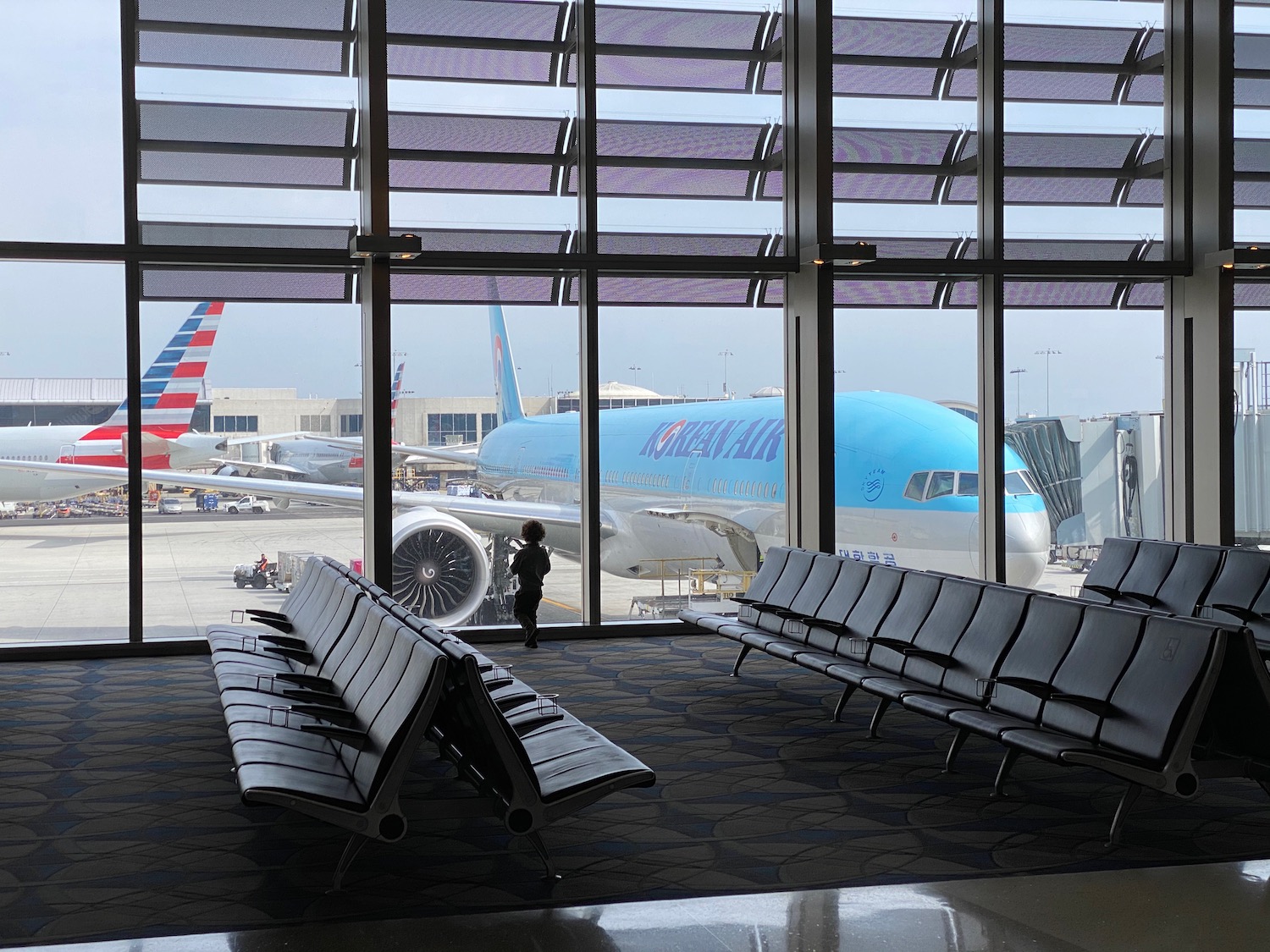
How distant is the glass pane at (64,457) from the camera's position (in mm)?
8812

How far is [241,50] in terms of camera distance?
30.0 ft

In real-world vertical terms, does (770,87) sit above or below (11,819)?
above

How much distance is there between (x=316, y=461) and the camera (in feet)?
30.9

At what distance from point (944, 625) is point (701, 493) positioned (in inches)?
170

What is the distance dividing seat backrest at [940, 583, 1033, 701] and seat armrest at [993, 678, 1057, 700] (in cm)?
36

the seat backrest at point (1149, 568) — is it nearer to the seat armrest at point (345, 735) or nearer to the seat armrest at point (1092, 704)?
the seat armrest at point (1092, 704)

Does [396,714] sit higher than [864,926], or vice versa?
[396,714]

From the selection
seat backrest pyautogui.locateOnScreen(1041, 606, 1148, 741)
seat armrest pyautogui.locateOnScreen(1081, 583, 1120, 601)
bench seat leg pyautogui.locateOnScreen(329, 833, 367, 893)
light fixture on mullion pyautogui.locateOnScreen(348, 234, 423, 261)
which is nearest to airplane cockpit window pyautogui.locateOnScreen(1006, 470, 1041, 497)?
seat armrest pyautogui.locateOnScreen(1081, 583, 1120, 601)

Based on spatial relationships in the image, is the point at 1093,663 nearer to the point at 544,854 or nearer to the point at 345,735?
the point at 544,854

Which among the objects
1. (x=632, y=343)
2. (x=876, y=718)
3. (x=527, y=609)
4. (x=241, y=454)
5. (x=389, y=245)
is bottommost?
(x=876, y=718)

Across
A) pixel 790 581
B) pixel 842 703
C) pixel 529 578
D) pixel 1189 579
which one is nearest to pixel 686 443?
pixel 529 578

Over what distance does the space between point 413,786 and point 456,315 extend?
517cm

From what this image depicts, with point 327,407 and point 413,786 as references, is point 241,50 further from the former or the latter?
point 413,786

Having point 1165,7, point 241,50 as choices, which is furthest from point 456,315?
point 1165,7
